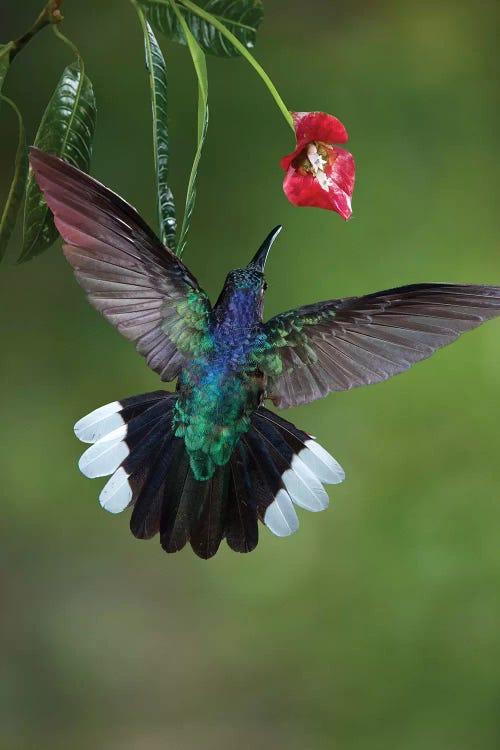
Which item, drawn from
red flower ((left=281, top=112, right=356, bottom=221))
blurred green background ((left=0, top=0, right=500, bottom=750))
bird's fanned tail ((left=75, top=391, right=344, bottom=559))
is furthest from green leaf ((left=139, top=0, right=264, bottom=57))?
blurred green background ((left=0, top=0, right=500, bottom=750))

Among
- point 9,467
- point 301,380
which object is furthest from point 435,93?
point 301,380

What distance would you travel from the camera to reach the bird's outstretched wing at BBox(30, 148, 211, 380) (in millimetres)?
550

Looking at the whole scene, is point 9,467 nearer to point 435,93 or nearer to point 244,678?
point 244,678

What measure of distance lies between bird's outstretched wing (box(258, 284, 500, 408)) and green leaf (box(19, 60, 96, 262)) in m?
0.18

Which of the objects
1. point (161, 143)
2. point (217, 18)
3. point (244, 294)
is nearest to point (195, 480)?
point (244, 294)

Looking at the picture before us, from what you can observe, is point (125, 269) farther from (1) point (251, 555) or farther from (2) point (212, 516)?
(1) point (251, 555)

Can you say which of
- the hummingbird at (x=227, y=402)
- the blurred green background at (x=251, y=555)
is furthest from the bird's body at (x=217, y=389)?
the blurred green background at (x=251, y=555)

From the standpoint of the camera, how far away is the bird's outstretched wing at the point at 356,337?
62 centimetres

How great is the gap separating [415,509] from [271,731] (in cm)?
60

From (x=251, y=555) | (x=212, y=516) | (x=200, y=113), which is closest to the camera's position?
(x=200, y=113)

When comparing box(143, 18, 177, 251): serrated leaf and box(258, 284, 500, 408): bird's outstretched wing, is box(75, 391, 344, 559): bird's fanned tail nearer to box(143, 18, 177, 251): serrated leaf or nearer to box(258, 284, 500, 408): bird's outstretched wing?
box(258, 284, 500, 408): bird's outstretched wing

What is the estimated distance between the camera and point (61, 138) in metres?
0.65

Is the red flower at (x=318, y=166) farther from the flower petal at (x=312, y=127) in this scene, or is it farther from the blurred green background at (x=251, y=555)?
the blurred green background at (x=251, y=555)

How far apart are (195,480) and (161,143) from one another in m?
0.25
